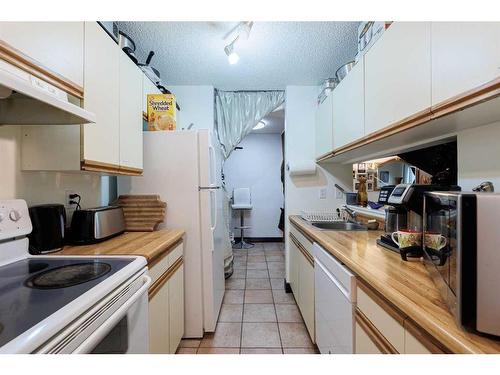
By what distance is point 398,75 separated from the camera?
1.27 m

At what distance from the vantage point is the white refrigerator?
2.01 metres

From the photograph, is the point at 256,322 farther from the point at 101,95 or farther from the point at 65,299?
the point at 101,95

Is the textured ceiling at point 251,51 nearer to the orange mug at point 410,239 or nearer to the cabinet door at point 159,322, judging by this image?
the orange mug at point 410,239

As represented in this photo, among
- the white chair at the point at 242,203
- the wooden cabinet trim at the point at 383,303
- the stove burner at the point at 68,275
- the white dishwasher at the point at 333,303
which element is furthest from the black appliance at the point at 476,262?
the white chair at the point at 242,203

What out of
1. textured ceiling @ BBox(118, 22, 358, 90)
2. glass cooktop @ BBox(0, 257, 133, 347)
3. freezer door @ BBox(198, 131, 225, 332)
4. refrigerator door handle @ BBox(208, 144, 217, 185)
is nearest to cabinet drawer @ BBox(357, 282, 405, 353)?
glass cooktop @ BBox(0, 257, 133, 347)

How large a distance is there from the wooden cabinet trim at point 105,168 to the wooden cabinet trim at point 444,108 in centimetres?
159

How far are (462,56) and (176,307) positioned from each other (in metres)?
2.01

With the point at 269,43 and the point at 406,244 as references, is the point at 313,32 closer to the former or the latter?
the point at 269,43

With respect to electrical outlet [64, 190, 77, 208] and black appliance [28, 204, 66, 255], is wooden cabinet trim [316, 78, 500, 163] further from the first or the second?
electrical outlet [64, 190, 77, 208]

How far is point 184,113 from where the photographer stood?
297 cm

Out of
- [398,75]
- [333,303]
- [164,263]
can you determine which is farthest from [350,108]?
[164,263]

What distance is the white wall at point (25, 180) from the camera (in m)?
1.20

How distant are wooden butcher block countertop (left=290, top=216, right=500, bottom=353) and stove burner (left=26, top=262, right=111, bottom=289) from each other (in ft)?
3.39
